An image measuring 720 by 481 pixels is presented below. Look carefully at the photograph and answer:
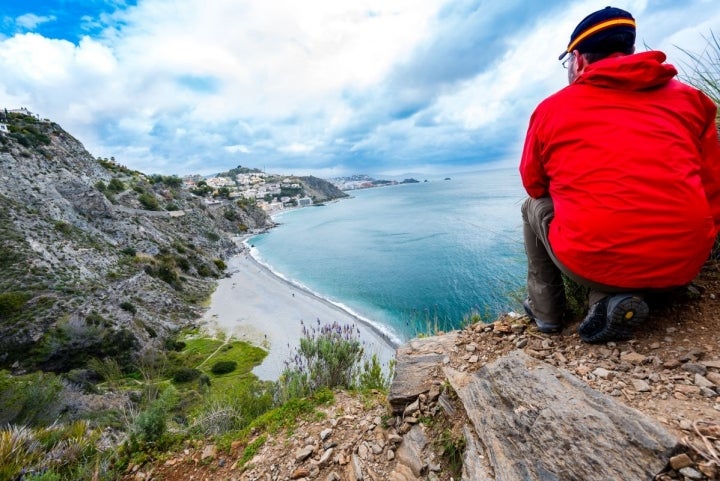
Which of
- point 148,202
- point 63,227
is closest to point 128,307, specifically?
point 63,227

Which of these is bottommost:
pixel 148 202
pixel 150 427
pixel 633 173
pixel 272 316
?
pixel 272 316

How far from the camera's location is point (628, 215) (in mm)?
1613

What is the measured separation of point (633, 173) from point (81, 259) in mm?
39853

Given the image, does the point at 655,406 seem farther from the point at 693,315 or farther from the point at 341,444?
the point at 341,444

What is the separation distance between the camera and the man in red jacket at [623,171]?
159 centimetres

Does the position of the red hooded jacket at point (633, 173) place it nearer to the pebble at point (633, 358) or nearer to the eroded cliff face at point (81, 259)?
the pebble at point (633, 358)

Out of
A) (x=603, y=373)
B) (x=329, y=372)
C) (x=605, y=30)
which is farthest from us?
(x=329, y=372)

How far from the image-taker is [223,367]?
72.1ft

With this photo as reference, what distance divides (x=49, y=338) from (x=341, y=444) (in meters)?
27.1

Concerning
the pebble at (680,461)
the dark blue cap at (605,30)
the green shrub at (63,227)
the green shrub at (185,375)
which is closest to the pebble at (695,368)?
the pebble at (680,461)

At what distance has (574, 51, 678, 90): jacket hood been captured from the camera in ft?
5.63

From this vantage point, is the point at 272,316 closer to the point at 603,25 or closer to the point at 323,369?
the point at 323,369

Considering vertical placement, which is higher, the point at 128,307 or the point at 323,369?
the point at 323,369

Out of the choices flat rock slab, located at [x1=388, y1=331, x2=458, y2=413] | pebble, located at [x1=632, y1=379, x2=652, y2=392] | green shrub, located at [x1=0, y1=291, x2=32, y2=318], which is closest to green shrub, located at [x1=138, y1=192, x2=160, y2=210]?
green shrub, located at [x1=0, y1=291, x2=32, y2=318]
